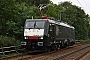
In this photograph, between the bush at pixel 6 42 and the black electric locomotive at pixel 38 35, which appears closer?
the bush at pixel 6 42

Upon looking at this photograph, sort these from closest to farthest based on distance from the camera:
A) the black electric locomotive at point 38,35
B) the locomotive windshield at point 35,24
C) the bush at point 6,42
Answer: the bush at point 6,42 → the black electric locomotive at point 38,35 → the locomotive windshield at point 35,24

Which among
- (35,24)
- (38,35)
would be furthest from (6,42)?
(35,24)

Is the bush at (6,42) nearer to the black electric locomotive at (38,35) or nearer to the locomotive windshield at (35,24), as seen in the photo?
the black electric locomotive at (38,35)

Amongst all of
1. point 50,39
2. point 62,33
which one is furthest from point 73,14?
point 50,39

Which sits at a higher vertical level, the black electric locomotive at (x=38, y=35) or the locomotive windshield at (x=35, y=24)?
the locomotive windshield at (x=35, y=24)

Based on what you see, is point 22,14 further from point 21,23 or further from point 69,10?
point 69,10

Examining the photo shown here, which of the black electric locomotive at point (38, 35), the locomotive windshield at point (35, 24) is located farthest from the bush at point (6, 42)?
the locomotive windshield at point (35, 24)

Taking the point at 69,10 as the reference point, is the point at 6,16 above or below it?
below

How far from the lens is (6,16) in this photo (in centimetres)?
2733

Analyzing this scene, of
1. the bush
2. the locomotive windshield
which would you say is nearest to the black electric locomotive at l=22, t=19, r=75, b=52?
the locomotive windshield

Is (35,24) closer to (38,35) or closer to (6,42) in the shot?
(38,35)

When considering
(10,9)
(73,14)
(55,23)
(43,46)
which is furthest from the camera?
(73,14)

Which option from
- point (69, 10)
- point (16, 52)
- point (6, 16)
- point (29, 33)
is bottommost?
point (16, 52)

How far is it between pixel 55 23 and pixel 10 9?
5.34 metres
